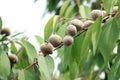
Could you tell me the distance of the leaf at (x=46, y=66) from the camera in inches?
53.2

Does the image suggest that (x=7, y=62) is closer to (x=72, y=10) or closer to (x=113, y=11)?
(x=113, y=11)

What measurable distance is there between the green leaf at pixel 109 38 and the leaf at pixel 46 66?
19cm

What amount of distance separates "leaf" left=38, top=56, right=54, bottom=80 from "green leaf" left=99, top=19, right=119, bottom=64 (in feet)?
0.64

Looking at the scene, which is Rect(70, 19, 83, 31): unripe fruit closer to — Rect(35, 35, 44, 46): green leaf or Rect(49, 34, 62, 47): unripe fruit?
Rect(49, 34, 62, 47): unripe fruit

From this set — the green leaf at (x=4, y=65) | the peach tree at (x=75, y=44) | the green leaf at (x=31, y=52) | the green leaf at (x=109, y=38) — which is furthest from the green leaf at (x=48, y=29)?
the green leaf at (x=109, y=38)

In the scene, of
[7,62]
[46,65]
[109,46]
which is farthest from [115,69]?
[7,62]

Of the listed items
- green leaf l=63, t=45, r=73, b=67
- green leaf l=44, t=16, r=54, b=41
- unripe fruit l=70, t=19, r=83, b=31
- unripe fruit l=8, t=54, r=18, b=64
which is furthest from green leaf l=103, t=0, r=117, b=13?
unripe fruit l=8, t=54, r=18, b=64

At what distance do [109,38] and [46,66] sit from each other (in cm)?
25

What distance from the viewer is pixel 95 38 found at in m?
1.34

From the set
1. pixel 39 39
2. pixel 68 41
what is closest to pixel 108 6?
pixel 68 41

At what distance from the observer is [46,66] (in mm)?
1389

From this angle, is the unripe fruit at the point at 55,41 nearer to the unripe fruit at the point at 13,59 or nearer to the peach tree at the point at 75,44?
the peach tree at the point at 75,44

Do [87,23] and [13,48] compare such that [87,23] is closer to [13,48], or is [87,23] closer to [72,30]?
[72,30]

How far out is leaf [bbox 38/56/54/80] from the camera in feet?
4.44
